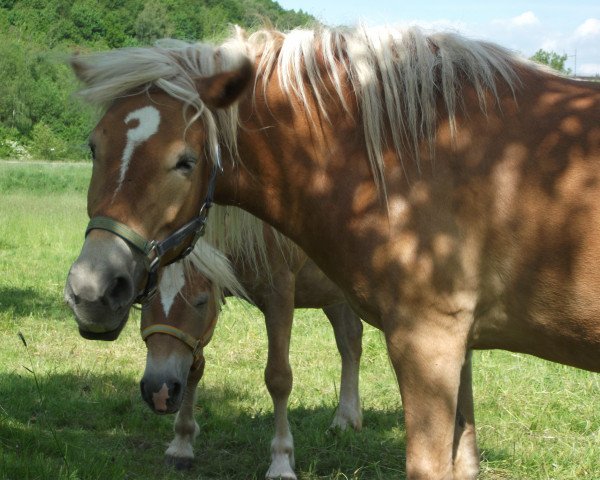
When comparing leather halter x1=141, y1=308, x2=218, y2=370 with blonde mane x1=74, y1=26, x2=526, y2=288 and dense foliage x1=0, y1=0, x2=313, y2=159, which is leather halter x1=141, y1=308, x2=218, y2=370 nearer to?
blonde mane x1=74, y1=26, x2=526, y2=288

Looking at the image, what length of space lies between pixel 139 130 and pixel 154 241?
15.5 inches

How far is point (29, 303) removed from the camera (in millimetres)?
8672

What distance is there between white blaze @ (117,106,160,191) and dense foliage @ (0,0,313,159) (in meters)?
26.7

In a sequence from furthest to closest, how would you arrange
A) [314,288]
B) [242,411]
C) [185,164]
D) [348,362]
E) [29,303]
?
1. [29,303]
2. [348,362]
3. [242,411]
4. [314,288]
5. [185,164]

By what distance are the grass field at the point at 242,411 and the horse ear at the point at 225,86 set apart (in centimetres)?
215

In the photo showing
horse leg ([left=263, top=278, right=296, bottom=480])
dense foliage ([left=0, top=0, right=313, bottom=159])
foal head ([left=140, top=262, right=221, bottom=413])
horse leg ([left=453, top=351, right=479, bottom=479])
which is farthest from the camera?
dense foliage ([left=0, top=0, right=313, bottom=159])

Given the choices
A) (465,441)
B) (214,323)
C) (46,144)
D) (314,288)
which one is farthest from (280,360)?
(46,144)

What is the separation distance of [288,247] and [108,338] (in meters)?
2.36

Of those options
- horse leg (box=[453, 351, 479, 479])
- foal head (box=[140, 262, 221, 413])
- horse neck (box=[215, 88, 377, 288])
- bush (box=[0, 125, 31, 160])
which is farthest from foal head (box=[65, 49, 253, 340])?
bush (box=[0, 125, 31, 160])

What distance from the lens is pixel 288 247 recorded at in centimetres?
491

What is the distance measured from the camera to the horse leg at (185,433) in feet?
15.7

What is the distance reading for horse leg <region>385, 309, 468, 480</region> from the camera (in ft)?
8.61

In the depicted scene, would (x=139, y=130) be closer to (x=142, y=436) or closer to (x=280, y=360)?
(x=280, y=360)

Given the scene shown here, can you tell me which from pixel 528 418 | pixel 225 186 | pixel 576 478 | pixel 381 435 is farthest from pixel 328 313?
pixel 225 186
